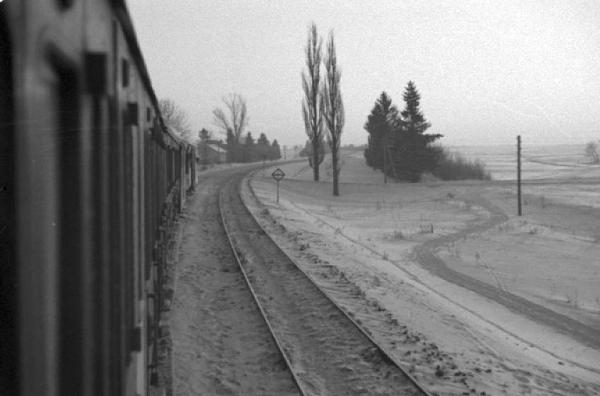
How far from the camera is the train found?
1.19 meters

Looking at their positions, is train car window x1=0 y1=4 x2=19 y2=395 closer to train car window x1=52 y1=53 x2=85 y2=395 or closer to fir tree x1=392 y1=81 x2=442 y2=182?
train car window x1=52 y1=53 x2=85 y2=395

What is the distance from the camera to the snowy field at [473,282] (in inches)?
284

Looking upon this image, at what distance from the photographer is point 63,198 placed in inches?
58.6

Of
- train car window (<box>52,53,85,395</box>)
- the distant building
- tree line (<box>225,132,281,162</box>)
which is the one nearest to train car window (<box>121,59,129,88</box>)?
train car window (<box>52,53,85,395</box>)

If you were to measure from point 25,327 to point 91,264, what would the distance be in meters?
0.48

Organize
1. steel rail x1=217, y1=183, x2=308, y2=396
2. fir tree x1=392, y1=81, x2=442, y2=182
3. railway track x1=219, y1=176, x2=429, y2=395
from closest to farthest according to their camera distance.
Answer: steel rail x1=217, y1=183, x2=308, y2=396
railway track x1=219, y1=176, x2=429, y2=395
fir tree x1=392, y1=81, x2=442, y2=182

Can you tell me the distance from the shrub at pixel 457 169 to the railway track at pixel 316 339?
145 feet

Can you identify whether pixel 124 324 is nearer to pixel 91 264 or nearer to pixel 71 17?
pixel 91 264

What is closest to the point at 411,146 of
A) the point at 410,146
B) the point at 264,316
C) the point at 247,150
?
the point at 410,146

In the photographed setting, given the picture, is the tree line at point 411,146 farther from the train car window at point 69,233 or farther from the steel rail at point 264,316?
the train car window at point 69,233

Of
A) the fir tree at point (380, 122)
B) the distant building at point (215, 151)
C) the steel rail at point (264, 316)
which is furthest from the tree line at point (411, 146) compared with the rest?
the distant building at point (215, 151)

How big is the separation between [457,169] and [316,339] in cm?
5084

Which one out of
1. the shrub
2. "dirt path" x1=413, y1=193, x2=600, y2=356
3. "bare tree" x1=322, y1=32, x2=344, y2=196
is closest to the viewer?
"dirt path" x1=413, y1=193, x2=600, y2=356

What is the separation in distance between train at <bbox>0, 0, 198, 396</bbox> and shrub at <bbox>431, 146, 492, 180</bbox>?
52903 mm
